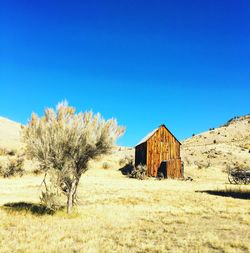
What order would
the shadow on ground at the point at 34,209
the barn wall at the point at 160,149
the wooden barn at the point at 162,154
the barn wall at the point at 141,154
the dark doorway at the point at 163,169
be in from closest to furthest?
1. the shadow on ground at the point at 34,209
2. the wooden barn at the point at 162,154
3. the dark doorway at the point at 163,169
4. the barn wall at the point at 160,149
5. the barn wall at the point at 141,154

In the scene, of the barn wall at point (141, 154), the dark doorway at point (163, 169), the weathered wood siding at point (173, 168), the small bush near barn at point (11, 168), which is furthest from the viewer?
the barn wall at point (141, 154)

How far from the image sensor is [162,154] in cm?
3906

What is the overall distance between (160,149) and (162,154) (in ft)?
2.38

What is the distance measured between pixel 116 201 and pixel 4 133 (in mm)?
56223

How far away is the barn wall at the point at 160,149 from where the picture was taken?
38.4m

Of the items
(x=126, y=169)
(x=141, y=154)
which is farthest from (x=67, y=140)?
(x=126, y=169)

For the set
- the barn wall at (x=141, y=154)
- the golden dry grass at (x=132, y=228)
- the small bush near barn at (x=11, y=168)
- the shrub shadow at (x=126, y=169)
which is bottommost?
the golden dry grass at (x=132, y=228)

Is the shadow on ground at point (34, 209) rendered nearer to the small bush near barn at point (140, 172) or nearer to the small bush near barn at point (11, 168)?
the small bush near barn at point (11, 168)

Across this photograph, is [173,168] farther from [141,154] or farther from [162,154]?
[141,154]

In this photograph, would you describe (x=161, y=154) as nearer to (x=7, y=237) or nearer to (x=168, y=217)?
(x=168, y=217)

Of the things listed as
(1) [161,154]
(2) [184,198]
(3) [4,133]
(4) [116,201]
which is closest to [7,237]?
(4) [116,201]

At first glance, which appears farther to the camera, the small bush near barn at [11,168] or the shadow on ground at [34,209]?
the small bush near barn at [11,168]

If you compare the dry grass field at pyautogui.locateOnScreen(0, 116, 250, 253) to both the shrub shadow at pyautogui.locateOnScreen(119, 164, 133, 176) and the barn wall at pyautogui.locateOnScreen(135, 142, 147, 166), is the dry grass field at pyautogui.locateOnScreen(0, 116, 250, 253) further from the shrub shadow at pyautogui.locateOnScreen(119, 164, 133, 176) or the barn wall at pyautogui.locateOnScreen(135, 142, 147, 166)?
the shrub shadow at pyautogui.locateOnScreen(119, 164, 133, 176)

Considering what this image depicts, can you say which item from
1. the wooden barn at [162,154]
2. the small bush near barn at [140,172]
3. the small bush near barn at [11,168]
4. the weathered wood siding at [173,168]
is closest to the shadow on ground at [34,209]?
the small bush near barn at [11,168]
